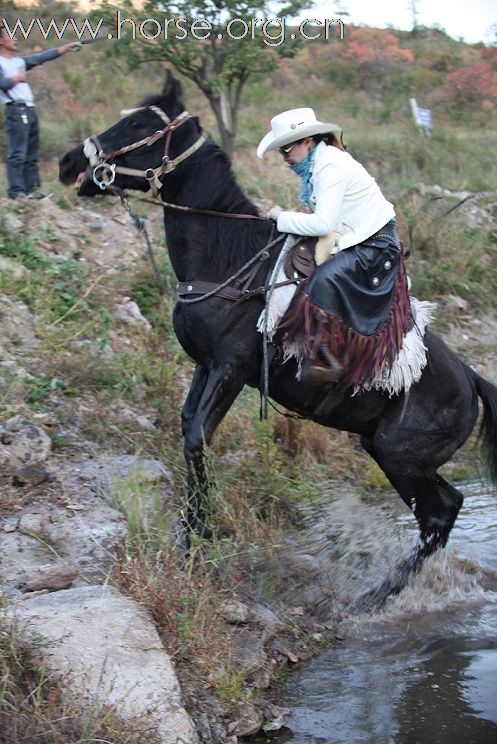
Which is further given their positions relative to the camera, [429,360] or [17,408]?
[17,408]

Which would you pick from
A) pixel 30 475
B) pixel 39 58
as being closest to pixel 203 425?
pixel 30 475

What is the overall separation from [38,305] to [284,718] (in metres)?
4.83

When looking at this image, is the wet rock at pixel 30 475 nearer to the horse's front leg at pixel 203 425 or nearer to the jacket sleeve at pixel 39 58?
the horse's front leg at pixel 203 425

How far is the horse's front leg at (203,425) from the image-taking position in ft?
18.5

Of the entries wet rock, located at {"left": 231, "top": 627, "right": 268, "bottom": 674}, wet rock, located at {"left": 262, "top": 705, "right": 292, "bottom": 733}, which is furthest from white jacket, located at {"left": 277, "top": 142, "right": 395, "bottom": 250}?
wet rock, located at {"left": 262, "top": 705, "right": 292, "bottom": 733}

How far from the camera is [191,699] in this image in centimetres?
453

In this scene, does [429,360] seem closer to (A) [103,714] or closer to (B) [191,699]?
(B) [191,699]

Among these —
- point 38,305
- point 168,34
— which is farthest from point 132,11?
point 38,305

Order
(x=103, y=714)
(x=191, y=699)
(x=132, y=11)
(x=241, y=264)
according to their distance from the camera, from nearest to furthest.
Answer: (x=103, y=714)
(x=191, y=699)
(x=241, y=264)
(x=132, y=11)

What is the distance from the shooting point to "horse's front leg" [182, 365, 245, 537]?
18.5ft

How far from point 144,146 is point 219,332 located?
4.14 ft

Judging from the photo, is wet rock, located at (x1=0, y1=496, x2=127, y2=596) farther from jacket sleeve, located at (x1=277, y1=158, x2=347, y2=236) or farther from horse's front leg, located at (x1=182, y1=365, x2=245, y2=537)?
jacket sleeve, located at (x1=277, y1=158, x2=347, y2=236)

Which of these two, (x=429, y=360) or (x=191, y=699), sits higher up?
(x=429, y=360)

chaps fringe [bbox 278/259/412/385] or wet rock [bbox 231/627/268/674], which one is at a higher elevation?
chaps fringe [bbox 278/259/412/385]
